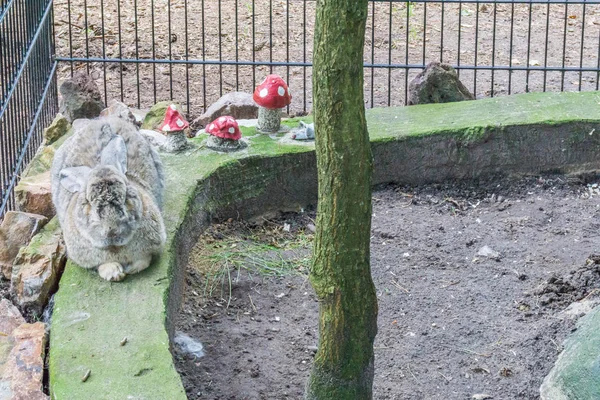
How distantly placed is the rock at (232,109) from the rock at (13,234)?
2.57m

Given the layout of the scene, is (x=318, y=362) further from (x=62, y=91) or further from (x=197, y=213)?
(x=62, y=91)

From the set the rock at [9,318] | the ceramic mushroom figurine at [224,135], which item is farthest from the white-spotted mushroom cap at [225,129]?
the rock at [9,318]

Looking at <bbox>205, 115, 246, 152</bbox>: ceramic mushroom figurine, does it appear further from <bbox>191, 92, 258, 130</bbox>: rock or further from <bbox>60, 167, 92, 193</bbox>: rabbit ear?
<bbox>60, 167, 92, 193</bbox>: rabbit ear

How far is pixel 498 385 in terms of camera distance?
5070 millimetres

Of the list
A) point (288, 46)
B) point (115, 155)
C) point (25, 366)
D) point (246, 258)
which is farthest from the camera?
point (288, 46)

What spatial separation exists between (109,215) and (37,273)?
52 cm

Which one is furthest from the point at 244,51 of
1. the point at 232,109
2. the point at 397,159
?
the point at 397,159

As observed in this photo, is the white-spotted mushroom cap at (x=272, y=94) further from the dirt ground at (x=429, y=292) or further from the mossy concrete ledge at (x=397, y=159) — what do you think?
the dirt ground at (x=429, y=292)

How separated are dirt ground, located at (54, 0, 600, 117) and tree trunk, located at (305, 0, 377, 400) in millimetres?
4770

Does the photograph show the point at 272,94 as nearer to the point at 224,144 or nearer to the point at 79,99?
the point at 224,144

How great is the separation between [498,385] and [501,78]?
18.0 ft

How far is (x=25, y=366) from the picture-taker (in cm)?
480

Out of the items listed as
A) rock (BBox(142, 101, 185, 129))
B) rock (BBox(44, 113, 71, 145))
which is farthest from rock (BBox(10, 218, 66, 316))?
rock (BBox(142, 101, 185, 129))

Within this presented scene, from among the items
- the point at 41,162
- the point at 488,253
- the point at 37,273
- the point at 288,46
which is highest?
the point at 288,46
